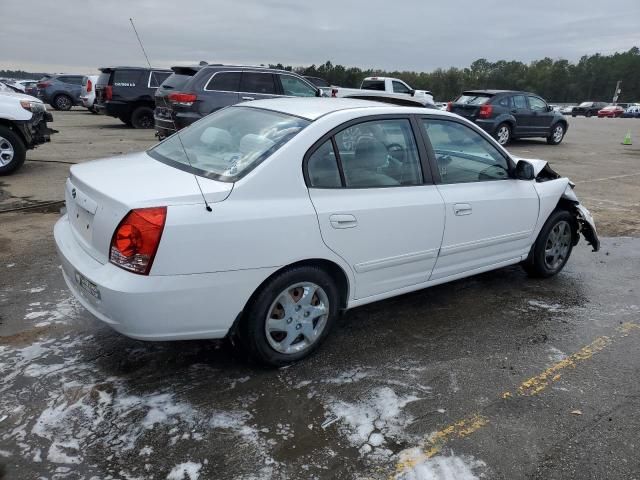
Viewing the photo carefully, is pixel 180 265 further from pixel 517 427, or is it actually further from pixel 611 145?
pixel 611 145

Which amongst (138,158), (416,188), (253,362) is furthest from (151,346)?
(416,188)

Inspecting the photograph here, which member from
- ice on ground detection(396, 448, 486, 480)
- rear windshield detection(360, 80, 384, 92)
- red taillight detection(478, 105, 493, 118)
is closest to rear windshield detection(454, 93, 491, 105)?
red taillight detection(478, 105, 493, 118)

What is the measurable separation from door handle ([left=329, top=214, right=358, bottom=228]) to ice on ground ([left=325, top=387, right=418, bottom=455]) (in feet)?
3.22

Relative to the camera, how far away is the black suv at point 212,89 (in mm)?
10383

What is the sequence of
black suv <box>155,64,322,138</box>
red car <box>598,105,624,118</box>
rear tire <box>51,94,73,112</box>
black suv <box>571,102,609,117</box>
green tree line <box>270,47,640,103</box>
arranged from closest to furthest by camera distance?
black suv <box>155,64,322,138</box>, rear tire <box>51,94,73,112</box>, red car <box>598,105,624,118</box>, black suv <box>571,102,609,117</box>, green tree line <box>270,47,640,103</box>

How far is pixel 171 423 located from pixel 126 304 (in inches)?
25.5

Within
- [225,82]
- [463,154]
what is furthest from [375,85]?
[463,154]

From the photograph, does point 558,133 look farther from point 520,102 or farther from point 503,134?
point 503,134

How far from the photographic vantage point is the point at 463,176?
12.9 ft

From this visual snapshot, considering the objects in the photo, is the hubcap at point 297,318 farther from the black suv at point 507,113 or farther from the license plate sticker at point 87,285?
the black suv at point 507,113

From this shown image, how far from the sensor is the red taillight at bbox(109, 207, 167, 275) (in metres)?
2.58

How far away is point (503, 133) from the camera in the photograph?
49.7 ft

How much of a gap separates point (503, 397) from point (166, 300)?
Answer: 1975mm

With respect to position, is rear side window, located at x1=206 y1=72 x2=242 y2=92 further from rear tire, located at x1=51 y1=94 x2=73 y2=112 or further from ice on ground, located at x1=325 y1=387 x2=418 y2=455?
rear tire, located at x1=51 y1=94 x2=73 y2=112
